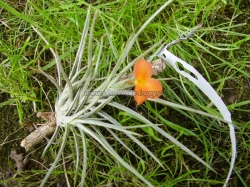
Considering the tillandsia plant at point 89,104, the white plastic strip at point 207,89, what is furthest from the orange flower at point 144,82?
the white plastic strip at point 207,89

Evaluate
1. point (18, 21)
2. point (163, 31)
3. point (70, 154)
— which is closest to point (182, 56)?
point (163, 31)

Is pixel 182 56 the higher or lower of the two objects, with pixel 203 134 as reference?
higher

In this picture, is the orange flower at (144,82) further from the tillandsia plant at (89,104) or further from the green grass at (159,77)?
the green grass at (159,77)

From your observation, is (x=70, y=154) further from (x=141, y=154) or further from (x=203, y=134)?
(x=203, y=134)

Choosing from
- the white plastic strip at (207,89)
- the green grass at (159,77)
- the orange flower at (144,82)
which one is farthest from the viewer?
the green grass at (159,77)

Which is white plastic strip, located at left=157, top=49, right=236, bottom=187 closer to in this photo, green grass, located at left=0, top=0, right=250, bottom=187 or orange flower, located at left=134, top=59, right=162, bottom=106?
green grass, located at left=0, top=0, right=250, bottom=187

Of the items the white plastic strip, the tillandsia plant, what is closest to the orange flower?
the tillandsia plant
